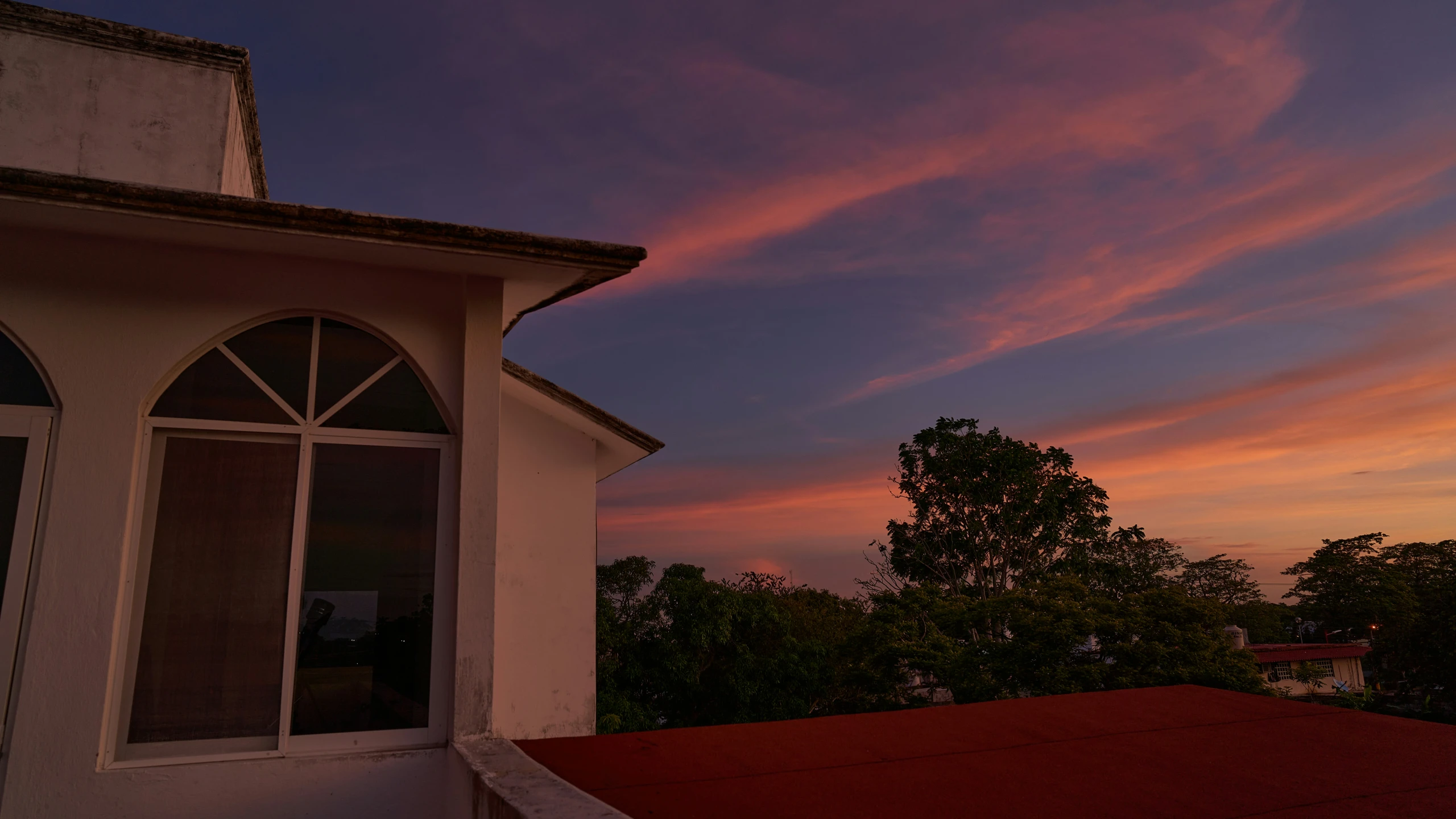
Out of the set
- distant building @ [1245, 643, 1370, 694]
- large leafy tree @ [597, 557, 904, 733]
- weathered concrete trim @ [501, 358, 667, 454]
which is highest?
weathered concrete trim @ [501, 358, 667, 454]

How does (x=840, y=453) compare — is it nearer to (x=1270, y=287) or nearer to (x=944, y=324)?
(x=944, y=324)

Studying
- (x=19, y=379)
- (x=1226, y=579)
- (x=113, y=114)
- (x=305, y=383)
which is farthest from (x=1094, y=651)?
(x=1226, y=579)

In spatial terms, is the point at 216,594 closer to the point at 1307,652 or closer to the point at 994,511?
the point at 994,511

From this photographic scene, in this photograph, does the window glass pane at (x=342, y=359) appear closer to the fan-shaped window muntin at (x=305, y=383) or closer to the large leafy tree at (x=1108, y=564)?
the fan-shaped window muntin at (x=305, y=383)

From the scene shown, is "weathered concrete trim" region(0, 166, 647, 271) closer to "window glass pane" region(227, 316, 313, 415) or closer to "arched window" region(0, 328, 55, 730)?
"window glass pane" region(227, 316, 313, 415)

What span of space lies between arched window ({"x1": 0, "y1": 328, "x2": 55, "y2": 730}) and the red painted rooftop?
2.24 meters

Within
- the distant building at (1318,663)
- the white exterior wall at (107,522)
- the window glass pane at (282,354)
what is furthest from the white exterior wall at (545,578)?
the distant building at (1318,663)

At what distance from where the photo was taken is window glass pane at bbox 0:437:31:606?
3.38 meters

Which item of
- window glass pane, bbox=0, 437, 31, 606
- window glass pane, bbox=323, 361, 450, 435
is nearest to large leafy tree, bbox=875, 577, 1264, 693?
window glass pane, bbox=323, 361, 450, 435

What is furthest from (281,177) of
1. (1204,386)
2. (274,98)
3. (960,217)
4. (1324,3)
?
(1204,386)

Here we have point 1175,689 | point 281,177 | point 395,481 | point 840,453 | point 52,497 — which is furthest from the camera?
point 840,453

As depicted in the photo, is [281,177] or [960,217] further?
[960,217]

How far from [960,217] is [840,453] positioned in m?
10.4

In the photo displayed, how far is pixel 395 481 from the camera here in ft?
13.2
